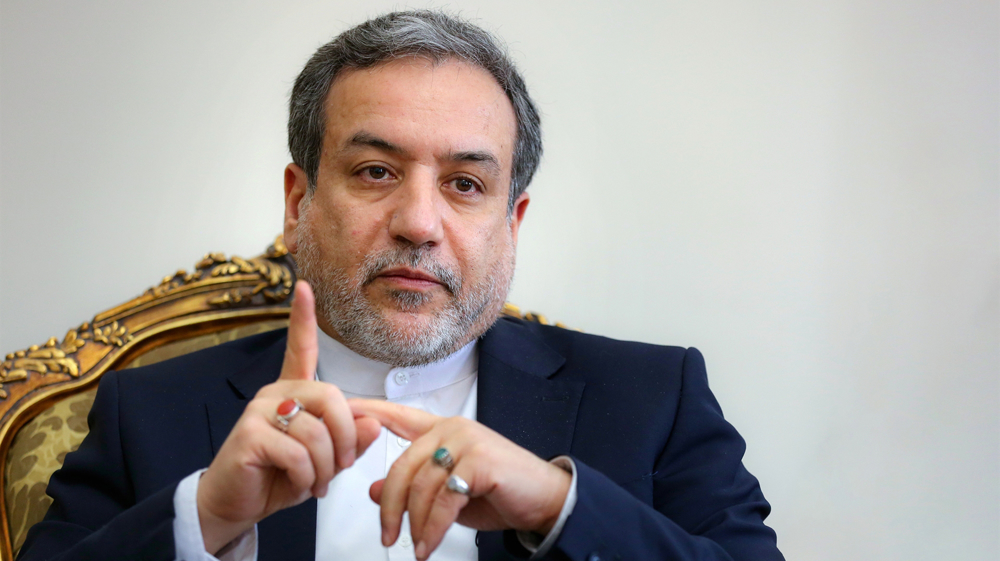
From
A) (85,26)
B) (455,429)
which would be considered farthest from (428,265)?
(85,26)

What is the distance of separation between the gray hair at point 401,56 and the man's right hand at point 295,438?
2.60 ft

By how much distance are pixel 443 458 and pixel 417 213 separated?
64 cm

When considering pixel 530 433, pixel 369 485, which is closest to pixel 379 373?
pixel 369 485

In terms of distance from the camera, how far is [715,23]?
8.15 ft

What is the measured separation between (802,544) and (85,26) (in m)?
2.81

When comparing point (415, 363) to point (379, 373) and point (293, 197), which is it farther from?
point (293, 197)

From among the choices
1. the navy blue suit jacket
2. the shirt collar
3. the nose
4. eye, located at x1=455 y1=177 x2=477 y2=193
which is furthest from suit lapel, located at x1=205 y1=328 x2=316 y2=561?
eye, located at x1=455 y1=177 x2=477 y2=193

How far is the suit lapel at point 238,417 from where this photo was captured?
5.16 feet

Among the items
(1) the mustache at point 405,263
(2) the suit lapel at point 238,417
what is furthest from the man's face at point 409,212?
(2) the suit lapel at point 238,417

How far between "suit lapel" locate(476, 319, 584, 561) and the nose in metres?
0.38

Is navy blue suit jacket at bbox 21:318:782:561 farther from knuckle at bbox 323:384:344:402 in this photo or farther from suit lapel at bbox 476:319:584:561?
knuckle at bbox 323:384:344:402

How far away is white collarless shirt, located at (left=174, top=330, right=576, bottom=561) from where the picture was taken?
1.23 meters

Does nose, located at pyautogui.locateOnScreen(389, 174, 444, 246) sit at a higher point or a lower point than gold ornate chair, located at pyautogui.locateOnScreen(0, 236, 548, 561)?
higher

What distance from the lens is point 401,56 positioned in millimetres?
1791
